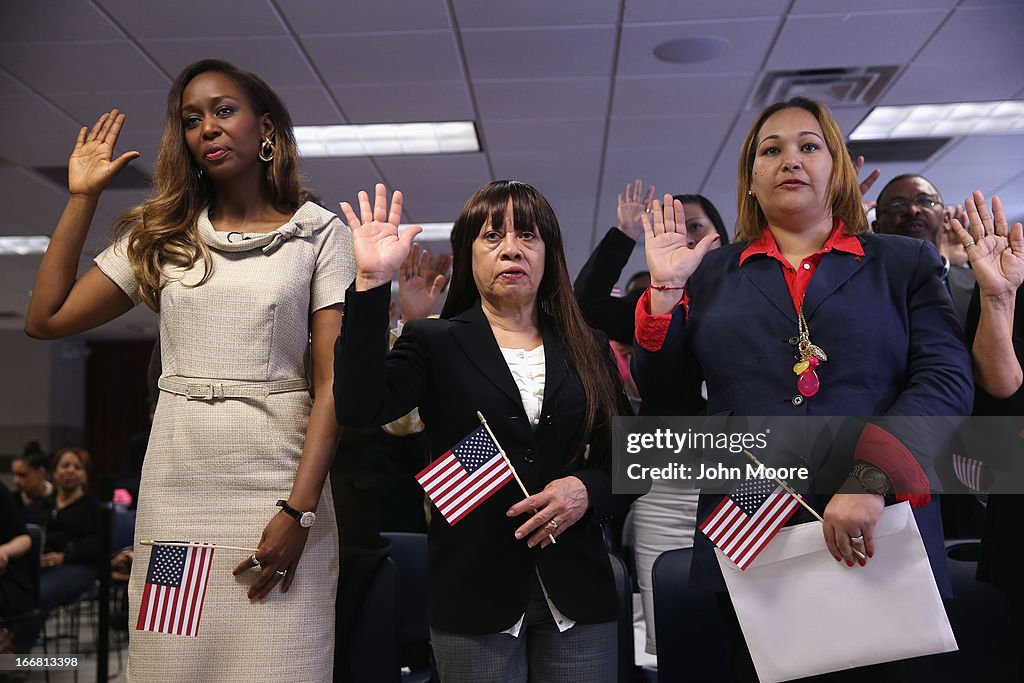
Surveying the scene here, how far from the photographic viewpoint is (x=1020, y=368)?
1.75 m

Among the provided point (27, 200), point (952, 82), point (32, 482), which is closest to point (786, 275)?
point (952, 82)

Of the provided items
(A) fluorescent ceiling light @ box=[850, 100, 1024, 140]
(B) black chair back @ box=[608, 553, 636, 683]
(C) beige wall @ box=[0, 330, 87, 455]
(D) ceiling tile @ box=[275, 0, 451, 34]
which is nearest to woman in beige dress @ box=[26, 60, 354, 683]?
(B) black chair back @ box=[608, 553, 636, 683]

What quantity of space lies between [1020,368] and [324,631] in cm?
140

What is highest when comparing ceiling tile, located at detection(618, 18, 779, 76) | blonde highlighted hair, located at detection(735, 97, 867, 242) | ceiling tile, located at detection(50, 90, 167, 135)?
ceiling tile, located at detection(50, 90, 167, 135)

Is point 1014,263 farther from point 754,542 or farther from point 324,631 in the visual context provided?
point 324,631

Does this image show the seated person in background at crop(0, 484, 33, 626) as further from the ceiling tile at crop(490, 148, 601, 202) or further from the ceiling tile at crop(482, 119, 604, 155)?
the ceiling tile at crop(490, 148, 601, 202)

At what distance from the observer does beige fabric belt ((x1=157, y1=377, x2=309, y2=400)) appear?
1.69 meters

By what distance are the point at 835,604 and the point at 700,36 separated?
14.1ft

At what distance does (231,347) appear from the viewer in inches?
67.2

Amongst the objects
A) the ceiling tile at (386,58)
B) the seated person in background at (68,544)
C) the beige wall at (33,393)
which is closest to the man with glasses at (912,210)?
the ceiling tile at (386,58)

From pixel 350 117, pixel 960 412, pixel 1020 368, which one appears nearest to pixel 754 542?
pixel 960 412

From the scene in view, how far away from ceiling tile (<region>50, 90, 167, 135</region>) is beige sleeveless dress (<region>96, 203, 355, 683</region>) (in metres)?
4.38

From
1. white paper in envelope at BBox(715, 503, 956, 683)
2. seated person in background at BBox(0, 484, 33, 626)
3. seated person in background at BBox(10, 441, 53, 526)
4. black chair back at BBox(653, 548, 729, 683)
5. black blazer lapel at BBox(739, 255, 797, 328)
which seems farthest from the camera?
seated person in background at BBox(10, 441, 53, 526)

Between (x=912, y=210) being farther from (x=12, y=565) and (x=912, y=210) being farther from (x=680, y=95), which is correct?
(x=12, y=565)
